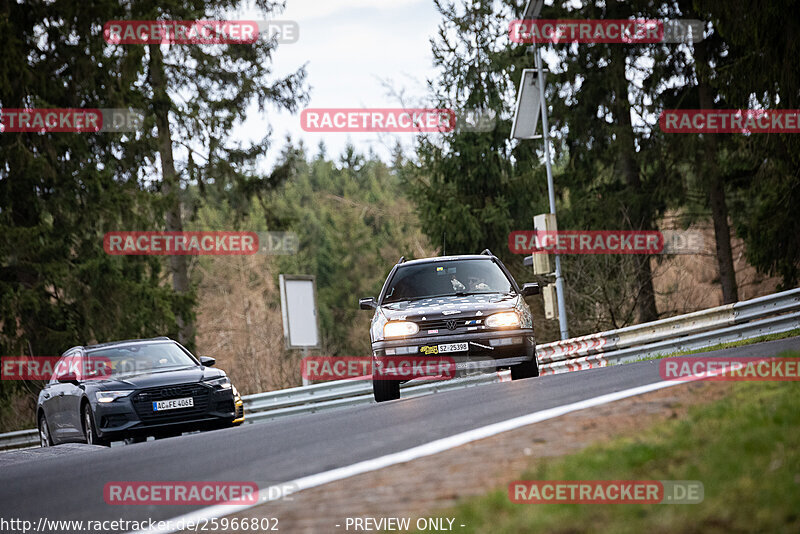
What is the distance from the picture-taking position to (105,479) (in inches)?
356

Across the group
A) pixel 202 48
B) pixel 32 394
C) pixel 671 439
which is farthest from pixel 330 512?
pixel 202 48

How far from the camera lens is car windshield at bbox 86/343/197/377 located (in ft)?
53.0

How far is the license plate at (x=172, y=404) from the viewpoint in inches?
591

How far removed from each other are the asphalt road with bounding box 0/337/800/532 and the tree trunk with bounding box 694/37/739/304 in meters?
16.1

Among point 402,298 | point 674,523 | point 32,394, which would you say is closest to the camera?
point 674,523

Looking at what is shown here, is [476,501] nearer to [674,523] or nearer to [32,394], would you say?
[674,523]

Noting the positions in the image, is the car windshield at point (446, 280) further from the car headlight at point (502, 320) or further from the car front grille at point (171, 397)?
the car front grille at point (171, 397)

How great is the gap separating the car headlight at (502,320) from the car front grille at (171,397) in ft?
13.9

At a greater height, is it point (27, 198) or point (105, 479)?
point (27, 198)

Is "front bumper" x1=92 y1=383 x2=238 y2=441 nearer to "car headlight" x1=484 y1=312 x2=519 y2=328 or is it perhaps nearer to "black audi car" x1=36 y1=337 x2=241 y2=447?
"black audi car" x1=36 y1=337 x2=241 y2=447

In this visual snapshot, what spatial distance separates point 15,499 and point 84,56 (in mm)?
22258

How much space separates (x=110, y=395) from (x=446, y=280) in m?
4.86

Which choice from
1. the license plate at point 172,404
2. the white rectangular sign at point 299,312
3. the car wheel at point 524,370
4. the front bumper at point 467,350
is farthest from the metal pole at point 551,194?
the license plate at point 172,404

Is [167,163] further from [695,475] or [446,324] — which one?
[695,475]
